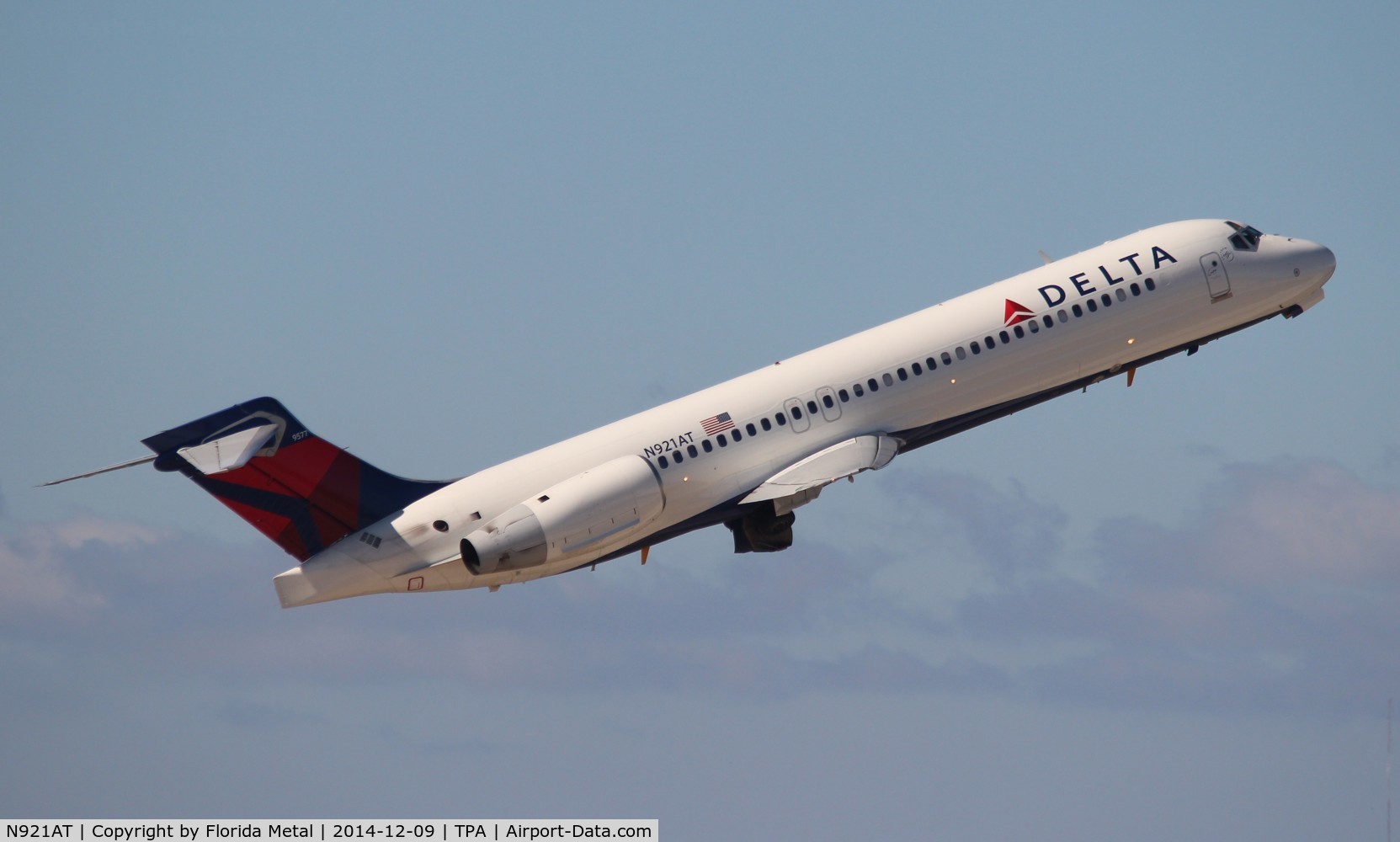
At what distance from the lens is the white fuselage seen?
155 ft

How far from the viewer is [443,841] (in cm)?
4625

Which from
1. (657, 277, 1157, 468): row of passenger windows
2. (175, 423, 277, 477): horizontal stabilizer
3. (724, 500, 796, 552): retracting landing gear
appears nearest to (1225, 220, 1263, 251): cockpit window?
(657, 277, 1157, 468): row of passenger windows

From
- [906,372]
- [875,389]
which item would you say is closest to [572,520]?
[875,389]

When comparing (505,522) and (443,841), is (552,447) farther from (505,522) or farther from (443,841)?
(443,841)

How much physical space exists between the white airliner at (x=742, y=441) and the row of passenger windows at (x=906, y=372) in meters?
0.04


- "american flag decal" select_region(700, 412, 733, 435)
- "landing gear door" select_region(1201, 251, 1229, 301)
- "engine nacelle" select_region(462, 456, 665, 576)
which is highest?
"landing gear door" select_region(1201, 251, 1229, 301)

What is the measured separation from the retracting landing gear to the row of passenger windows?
6.09ft

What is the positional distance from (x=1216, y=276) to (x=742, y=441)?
12.3m

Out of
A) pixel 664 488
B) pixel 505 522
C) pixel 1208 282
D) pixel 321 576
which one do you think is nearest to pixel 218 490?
pixel 321 576

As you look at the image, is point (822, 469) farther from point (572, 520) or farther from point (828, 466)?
point (572, 520)

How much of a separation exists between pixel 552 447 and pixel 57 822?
12926 millimetres

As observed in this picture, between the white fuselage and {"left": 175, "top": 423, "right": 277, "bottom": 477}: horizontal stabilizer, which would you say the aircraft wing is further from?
{"left": 175, "top": 423, "right": 277, "bottom": 477}: horizontal stabilizer

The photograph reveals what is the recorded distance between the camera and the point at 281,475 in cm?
4684

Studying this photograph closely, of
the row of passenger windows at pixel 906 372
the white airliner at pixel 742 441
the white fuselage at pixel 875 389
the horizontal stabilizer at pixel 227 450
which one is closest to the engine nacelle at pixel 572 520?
the white airliner at pixel 742 441
